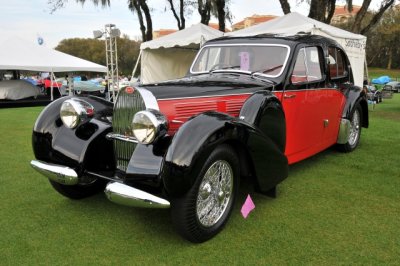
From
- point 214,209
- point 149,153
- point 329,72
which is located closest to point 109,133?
point 149,153

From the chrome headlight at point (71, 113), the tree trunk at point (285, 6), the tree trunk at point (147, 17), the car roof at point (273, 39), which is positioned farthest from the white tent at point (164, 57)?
the chrome headlight at point (71, 113)

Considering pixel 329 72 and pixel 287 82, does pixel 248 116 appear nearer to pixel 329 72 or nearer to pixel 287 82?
pixel 287 82

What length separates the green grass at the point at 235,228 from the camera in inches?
106

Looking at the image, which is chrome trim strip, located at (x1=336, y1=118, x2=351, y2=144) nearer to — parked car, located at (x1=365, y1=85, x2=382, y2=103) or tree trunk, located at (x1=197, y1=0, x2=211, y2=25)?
parked car, located at (x1=365, y1=85, x2=382, y2=103)

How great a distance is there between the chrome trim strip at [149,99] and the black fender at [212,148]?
0.40 m

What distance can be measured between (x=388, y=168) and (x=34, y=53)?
15.5 m

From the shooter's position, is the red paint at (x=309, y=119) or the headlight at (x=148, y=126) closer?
the headlight at (x=148, y=126)

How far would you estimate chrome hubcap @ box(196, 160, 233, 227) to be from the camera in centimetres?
286

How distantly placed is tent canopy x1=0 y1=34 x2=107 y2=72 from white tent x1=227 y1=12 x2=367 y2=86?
26.9 ft

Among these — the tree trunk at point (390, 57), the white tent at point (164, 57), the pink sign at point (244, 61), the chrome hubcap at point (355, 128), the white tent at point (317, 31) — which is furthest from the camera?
the tree trunk at point (390, 57)

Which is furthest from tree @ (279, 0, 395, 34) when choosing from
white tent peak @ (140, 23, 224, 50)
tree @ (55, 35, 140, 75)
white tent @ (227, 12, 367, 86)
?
tree @ (55, 35, 140, 75)

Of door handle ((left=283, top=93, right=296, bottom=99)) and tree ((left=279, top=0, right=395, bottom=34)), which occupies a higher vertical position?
tree ((left=279, top=0, right=395, bottom=34))

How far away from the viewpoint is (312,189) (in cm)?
413

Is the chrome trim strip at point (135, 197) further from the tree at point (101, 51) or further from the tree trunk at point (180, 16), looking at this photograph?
the tree at point (101, 51)
